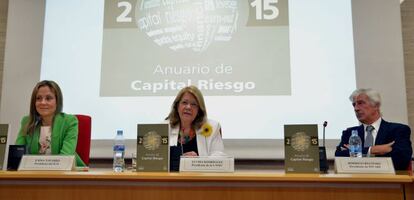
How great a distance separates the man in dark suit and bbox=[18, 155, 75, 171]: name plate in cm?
171

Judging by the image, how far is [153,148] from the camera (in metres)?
1.66

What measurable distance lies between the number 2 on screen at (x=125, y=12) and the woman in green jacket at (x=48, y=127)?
45.6 inches

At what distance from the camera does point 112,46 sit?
10.8 ft

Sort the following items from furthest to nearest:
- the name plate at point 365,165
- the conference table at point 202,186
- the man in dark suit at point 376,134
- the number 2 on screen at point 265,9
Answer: the number 2 on screen at point 265,9, the man in dark suit at point 376,134, the name plate at point 365,165, the conference table at point 202,186

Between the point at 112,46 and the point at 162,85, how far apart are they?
569 millimetres

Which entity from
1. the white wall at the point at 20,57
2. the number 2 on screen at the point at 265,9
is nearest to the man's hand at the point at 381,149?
the number 2 on screen at the point at 265,9

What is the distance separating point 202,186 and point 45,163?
723 mm

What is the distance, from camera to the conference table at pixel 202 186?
133 cm

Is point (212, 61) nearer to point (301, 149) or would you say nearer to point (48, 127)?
point (48, 127)

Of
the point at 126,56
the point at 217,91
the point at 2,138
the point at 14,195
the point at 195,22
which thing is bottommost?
the point at 14,195

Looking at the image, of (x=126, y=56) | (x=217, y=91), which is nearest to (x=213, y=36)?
(x=217, y=91)

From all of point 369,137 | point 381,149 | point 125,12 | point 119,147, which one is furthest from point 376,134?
point 125,12

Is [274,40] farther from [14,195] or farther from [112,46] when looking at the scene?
[14,195]

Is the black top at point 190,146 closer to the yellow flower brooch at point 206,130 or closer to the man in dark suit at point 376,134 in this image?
the yellow flower brooch at point 206,130
